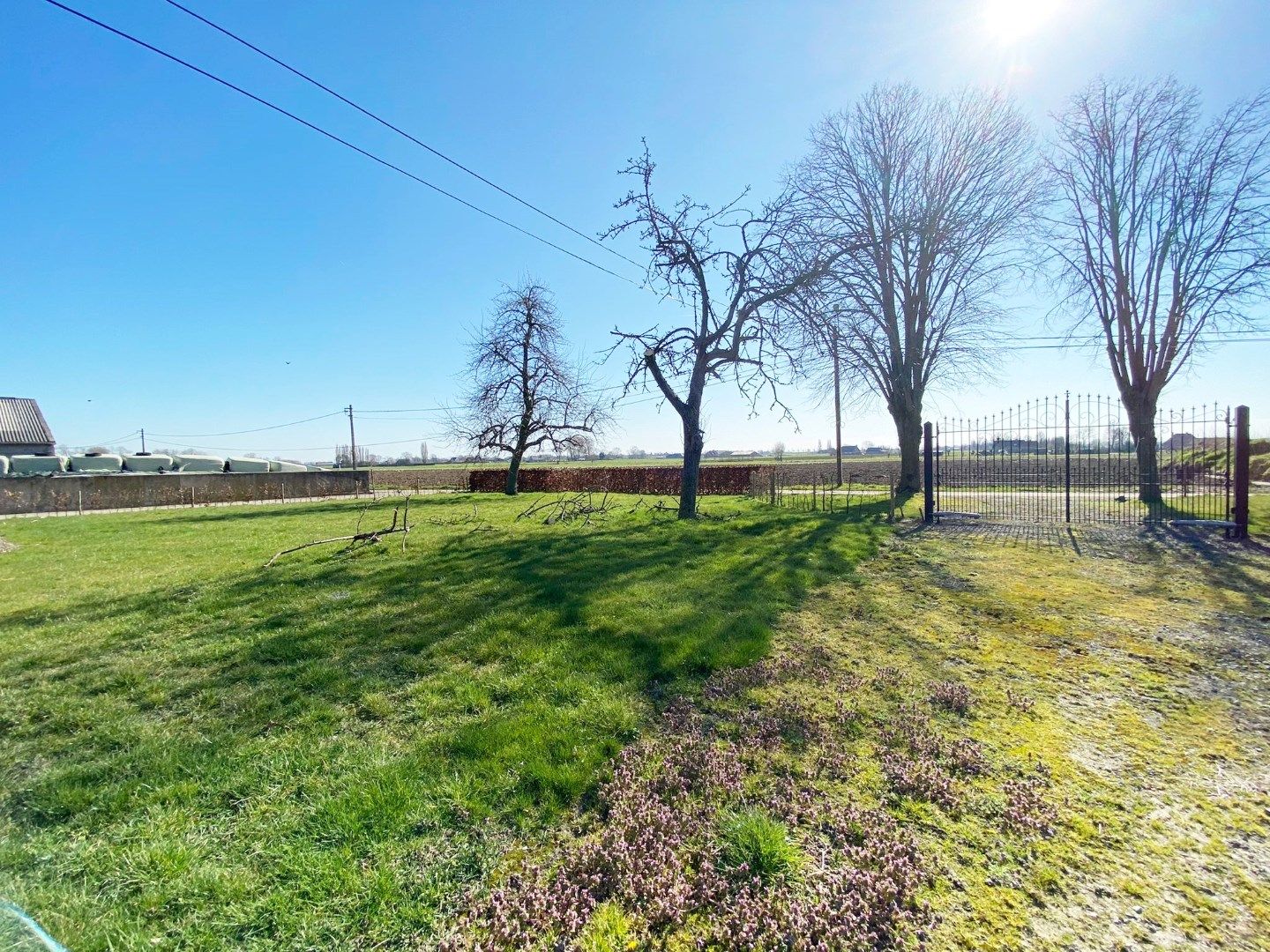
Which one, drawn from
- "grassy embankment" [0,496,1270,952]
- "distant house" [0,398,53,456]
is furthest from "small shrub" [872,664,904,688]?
"distant house" [0,398,53,456]

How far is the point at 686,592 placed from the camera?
20.9 ft

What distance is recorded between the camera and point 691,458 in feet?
45.6

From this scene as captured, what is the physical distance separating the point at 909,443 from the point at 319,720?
18476 millimetres

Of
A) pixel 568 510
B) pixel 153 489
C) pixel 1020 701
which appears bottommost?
pixel 1020 701

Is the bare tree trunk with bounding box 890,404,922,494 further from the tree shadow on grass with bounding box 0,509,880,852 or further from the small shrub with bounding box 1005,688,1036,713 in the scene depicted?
the small shrub with bounding box 1005,688,1036,713

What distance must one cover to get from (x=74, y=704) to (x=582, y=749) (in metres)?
3.69

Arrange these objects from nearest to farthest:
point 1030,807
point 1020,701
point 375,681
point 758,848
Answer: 1. point 758,848
2. point 1030,807
3. point 1020,701
4. point 375,681

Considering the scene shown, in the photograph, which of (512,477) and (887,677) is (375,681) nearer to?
(887,677)

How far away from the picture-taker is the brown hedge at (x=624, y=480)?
29.8 m

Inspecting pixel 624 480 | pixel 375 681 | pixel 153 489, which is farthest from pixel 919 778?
pixel 153 489

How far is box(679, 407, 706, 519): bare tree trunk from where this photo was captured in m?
13.5

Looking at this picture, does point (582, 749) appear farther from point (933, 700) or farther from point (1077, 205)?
point (1077, 205)

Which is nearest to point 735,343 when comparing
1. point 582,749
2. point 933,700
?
point 933,700

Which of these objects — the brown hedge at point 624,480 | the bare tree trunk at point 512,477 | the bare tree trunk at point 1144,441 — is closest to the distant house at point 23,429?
the brown hedge at point 624,480
